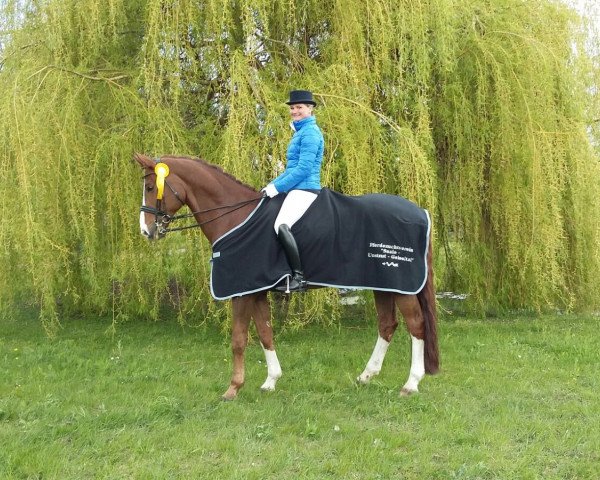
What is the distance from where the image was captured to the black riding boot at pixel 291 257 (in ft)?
14.3

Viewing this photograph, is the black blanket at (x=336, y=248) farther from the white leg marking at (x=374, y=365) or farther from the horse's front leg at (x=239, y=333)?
the white leg marking at (x=374, y=365)

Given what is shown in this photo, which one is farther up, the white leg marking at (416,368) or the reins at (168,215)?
the reins at (168,215)

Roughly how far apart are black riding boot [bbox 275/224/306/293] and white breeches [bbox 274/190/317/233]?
0.17ft

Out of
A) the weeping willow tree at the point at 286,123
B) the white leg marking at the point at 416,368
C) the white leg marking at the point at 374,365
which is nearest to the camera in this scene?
the white leg marking at the point at 416,368

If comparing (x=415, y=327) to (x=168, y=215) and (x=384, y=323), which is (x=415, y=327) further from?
(x=168, y=215)

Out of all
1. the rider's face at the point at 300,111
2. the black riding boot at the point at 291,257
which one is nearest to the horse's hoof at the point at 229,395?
the black riding boot at the point at 291,257

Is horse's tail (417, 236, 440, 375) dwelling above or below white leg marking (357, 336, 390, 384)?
above

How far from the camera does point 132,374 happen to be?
5043 millimetres

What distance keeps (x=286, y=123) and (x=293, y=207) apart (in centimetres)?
155

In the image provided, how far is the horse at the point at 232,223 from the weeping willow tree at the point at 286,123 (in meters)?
0.90

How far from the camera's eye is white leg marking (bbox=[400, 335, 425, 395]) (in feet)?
14.6

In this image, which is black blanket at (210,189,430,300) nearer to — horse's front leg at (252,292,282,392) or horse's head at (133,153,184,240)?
horse's front leg at (252,292,282,392)

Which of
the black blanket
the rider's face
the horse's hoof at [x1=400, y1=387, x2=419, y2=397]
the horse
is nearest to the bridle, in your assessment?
the horse

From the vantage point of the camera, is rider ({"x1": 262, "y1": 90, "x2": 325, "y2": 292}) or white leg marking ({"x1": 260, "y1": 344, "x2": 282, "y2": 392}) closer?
rider ({"x1": 262, "y1": 90, "x2": 325, "y2": 292})
